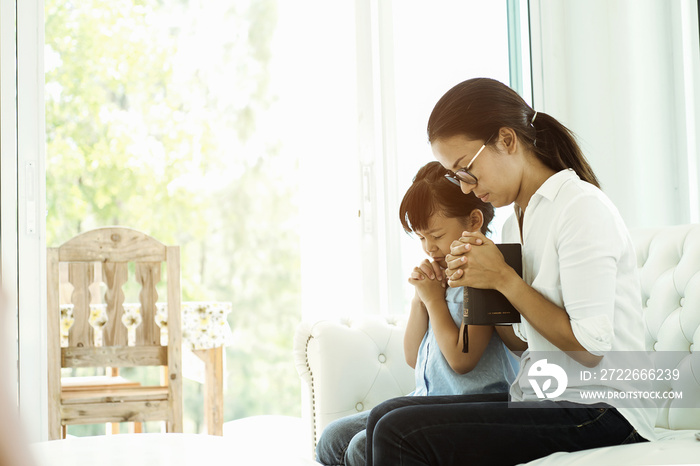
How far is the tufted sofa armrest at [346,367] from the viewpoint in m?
1.71

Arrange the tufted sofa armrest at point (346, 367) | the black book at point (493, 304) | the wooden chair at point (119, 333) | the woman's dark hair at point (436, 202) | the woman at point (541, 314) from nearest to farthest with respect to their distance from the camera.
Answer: the woman at point (541, 314)
the black book at point (493, 304)
the woman's dark hair at point (436, 202)
the tufted sofa armrest at point (346, 367)
the wooden chair at point (119, 333)

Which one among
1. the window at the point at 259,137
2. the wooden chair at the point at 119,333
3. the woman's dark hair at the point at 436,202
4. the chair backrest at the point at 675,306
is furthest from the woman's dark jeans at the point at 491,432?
the wooden chair at the point at 119,333

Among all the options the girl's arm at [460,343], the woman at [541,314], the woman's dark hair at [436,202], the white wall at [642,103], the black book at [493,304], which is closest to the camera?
the woman at [541,314]

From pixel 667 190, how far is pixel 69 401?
7.42ft

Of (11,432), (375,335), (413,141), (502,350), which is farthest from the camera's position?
(413,141)

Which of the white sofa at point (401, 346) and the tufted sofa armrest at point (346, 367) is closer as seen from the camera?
the white sofa at point (401, 346)

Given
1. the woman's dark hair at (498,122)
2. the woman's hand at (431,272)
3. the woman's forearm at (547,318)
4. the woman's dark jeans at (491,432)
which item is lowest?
the woman's dark jeans at (491,432)

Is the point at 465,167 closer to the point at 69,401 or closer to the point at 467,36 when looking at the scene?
the point at 467,36

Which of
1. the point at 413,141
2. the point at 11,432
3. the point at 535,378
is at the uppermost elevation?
the point at 413,141

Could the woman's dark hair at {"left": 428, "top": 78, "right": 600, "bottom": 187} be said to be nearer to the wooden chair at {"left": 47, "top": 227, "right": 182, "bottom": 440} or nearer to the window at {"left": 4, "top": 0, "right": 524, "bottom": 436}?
the window at {"left": 4, "top": 0, "right": 524, "bottom": 436}

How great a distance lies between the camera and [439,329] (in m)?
1.42

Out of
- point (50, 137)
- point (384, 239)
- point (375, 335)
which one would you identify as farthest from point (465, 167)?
point (50, 137)

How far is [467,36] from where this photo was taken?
8.61 ft

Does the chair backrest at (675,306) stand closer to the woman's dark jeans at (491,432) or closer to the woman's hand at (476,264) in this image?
the woman's dark jeans at (491,432)
